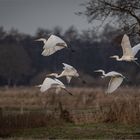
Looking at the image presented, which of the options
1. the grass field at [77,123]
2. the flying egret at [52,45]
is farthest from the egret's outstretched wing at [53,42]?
the grass field at [77,123]

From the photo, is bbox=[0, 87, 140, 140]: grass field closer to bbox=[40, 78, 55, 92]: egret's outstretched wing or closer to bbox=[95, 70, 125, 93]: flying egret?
bbox=[95, 70, 125, 93]: flying egret

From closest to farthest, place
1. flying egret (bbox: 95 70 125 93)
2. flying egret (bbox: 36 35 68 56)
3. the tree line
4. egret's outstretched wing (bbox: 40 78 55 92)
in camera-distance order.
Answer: flying egret (bbox: 36 35 68 56), egret's outstretched wing (bbox: 40 78 55 92), flying egret (bbox: 95 70 125 93), the tree line

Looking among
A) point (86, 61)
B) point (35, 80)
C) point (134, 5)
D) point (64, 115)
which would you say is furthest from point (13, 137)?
point (86, 61)

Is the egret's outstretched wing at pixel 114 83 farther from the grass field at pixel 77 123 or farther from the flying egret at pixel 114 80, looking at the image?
the grass field at pixel 77 123

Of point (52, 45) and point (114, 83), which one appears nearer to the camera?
point (52, 45)

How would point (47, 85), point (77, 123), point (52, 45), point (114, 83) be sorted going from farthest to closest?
point (77, 123), point (114, 83), point (47, 85), point (52, 45)

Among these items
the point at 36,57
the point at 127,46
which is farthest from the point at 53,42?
the point at 36,57

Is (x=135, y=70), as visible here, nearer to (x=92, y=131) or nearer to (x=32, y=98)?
(x=32, y=98)

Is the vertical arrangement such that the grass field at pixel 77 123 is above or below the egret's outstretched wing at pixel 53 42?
below

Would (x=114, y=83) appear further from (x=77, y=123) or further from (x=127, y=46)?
(x=77, y=123)

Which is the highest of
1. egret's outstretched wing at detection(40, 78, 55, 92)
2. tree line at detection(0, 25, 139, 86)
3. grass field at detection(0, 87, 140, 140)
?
tree line at detection(0, 25, 139, 86)

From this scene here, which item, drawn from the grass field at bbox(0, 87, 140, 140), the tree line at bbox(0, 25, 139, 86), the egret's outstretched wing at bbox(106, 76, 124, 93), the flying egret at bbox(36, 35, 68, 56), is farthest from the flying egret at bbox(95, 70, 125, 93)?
the tree line at bbox(0, 25, 139, 86)

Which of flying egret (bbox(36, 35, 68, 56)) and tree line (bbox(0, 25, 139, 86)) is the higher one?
tree line (bbox(0, 25, 139, 86))

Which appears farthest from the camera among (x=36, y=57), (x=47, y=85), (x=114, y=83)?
(x=36, y=57)
